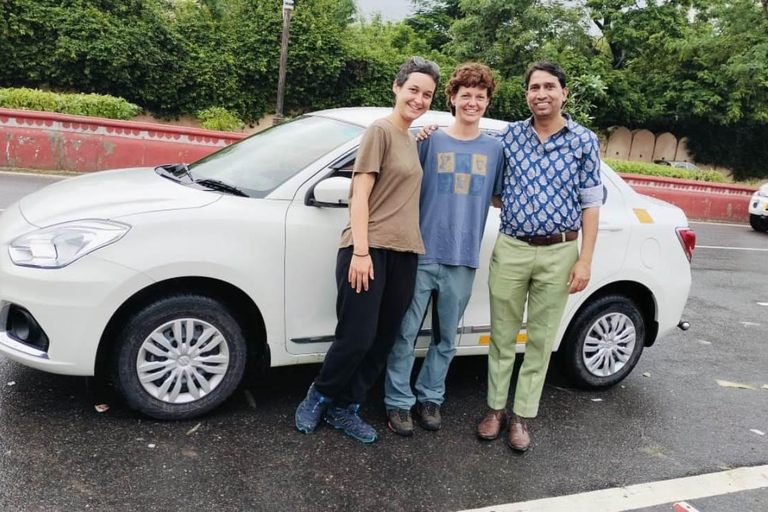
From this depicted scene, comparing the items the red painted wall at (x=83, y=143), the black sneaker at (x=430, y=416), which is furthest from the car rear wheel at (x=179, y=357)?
the red painted wall at (x=83, y=143)

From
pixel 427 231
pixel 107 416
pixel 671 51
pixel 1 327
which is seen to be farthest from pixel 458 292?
pixel 671 51

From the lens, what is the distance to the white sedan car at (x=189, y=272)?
304cm

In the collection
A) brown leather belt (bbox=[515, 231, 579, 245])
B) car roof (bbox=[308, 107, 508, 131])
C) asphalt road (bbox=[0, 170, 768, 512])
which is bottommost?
asphalt road (bbox=[0, 170, 768, 512])

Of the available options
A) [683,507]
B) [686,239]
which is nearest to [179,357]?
[683,507]

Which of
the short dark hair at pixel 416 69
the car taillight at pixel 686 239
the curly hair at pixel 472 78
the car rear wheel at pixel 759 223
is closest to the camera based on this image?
the short dark hair at pixel 416 69

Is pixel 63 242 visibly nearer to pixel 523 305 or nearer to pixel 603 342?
pixel 523 305

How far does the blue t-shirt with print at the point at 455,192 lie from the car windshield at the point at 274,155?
616 mm

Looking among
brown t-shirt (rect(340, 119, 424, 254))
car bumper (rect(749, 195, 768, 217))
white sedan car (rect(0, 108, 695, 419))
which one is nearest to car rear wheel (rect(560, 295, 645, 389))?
white sedan car (rect(0, 108, 695, 419))

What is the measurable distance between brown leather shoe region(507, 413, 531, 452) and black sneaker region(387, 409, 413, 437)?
52cm

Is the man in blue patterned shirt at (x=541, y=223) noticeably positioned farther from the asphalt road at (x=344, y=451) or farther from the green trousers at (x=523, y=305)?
the asphalt road at (x=344, y=451)

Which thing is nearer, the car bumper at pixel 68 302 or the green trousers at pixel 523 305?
the car bumper at pixel 68 302

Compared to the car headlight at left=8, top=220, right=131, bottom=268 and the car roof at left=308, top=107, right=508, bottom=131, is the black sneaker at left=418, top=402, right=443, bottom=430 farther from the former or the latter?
the car headlight at left=8, top=220, right=131, bottom=268

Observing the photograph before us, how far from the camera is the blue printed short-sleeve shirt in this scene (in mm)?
3295

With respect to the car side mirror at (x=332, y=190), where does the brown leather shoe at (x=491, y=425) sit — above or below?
below
